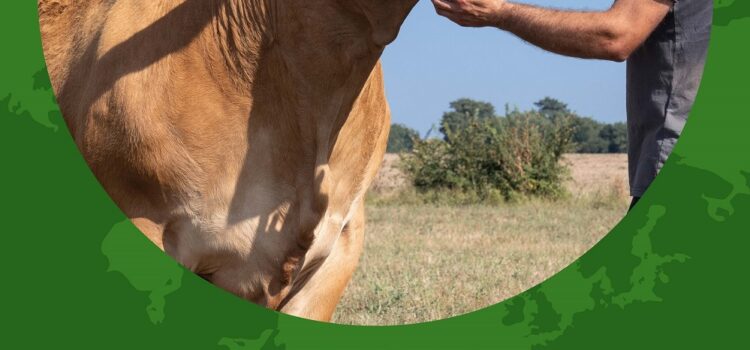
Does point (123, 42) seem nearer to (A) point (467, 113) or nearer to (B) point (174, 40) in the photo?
(B) point (174, 40)

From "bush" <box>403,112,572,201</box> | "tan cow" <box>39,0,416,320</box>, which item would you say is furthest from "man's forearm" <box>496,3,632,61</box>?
"bush" <box>403,112,572,201</box>

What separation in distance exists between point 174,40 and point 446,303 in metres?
3.75

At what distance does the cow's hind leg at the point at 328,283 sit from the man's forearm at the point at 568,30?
1.27 meters

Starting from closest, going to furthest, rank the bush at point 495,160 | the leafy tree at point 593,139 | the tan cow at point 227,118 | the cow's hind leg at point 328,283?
the tan cow at point 227,118, the cow's hind leg at point 328,283, the bush at point 495,160, the leafy tree at point 593,139

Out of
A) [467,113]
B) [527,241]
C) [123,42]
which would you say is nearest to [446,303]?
[123,42]

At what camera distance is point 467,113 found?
25.8 m

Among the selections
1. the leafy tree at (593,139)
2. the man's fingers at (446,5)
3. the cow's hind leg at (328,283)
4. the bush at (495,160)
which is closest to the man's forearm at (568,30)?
the man's fingers at (446,5)

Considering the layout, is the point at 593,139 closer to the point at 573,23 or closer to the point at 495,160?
the point at 495,160

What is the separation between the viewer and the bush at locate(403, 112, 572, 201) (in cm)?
2338

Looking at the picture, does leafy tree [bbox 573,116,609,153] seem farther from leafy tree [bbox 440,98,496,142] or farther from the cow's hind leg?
the cow's hind leg

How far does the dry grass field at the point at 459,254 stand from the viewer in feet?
22.1

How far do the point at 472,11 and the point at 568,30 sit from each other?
351 mm

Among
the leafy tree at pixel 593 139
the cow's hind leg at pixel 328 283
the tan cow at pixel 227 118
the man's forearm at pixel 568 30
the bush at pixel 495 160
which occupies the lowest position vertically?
the leafy tree at pixel 593 139

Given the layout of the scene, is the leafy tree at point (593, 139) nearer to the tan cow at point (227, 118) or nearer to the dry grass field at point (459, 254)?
the dry grass field at point (459, 254)
